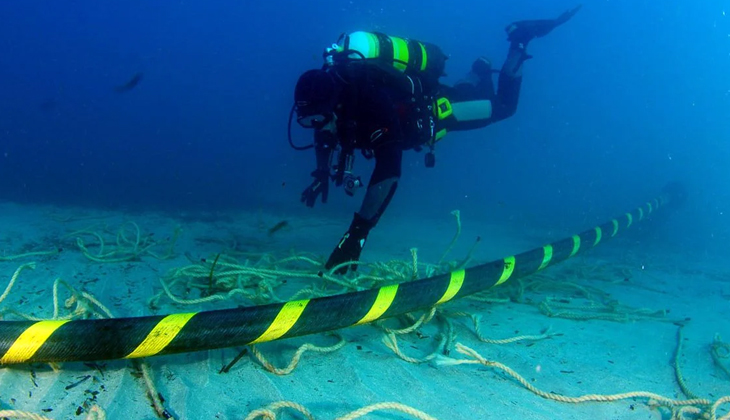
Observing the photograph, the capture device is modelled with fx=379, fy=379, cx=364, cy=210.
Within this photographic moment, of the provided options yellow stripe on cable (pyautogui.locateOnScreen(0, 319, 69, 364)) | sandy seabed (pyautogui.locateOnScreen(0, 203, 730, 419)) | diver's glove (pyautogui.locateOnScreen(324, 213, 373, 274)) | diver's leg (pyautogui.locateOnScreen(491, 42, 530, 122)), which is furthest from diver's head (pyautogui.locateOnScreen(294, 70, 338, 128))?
diver's leg (pyautogui.locateOnScreen(491, 42, 530, 122))

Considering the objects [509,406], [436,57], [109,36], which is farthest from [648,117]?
[109,36]

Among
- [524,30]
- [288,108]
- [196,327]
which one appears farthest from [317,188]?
[288,108]

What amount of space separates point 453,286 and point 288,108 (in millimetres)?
54088

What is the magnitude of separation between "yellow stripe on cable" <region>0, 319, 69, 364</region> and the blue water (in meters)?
5.72

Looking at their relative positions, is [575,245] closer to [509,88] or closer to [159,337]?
[509,88]

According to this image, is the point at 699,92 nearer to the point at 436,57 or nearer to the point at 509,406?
the point at 436,57

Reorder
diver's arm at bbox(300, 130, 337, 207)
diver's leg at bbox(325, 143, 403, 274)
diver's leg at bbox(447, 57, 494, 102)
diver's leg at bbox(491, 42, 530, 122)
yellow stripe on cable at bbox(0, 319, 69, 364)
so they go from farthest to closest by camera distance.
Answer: diver's leg at bbox(491, 42, 530, 122) < diver's leg at bbox(447, 57, 494, 102) < diver's arm at bbox(300, 130, 337, 207) < diver's leg at bbox(325, 143, 403, 274) < yellow stripe on cable at bbox(0, 319, 69, 364)

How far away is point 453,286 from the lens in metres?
2.46

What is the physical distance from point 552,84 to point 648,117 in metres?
15.0

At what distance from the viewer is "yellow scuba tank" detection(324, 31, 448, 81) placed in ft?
15.1

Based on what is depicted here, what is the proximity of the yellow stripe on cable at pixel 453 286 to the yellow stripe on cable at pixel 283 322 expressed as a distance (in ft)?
3.27

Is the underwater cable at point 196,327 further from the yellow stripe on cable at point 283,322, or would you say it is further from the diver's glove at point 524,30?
A: the diver's glove at point 524,30

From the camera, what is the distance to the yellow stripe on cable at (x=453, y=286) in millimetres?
2414

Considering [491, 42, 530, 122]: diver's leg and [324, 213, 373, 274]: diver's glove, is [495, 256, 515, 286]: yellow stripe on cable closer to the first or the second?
[324, 213, 373, 274]: diver's glove
